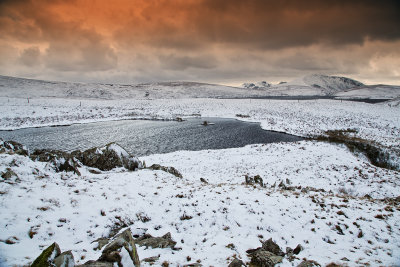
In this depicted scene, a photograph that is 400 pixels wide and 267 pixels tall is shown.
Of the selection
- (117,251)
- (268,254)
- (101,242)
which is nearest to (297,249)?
(268,254)

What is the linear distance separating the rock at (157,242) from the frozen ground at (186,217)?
25 centimetres

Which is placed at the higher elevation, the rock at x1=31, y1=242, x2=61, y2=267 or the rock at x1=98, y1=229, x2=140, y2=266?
the rock at x1=31, y1=242, x2=61, y2=267

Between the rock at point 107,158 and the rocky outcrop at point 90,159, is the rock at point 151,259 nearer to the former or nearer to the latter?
the rocky outcrop at point 90,159

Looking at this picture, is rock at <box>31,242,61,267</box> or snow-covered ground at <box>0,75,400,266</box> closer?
rock at <box>31,242,61,267</box>

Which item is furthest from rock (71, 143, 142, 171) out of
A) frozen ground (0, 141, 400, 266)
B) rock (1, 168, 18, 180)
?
rock (1, 168, 18, 180)

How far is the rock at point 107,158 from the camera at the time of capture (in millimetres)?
13867

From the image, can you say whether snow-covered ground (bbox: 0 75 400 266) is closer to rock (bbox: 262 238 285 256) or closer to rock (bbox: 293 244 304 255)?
rock (bbox: 293 244 304 255)

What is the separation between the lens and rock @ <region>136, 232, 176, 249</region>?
258 inches

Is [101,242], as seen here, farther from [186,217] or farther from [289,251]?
[289,251]

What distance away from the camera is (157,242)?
670cm

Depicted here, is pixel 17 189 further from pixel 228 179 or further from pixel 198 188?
pixel 228 179

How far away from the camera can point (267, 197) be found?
34.6 feet

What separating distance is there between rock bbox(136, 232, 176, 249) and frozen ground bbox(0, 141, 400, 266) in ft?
0.83

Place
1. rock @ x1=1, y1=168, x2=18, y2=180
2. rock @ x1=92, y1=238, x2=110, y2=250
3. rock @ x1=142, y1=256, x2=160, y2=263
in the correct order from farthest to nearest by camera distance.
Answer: rock @ x1=1, y1=168, x2=18, y2=180 < rock @ x1=92, y1=238, x2=110, y2=250 < rock @ x1=142, y1=256, x2=160, y2=263
